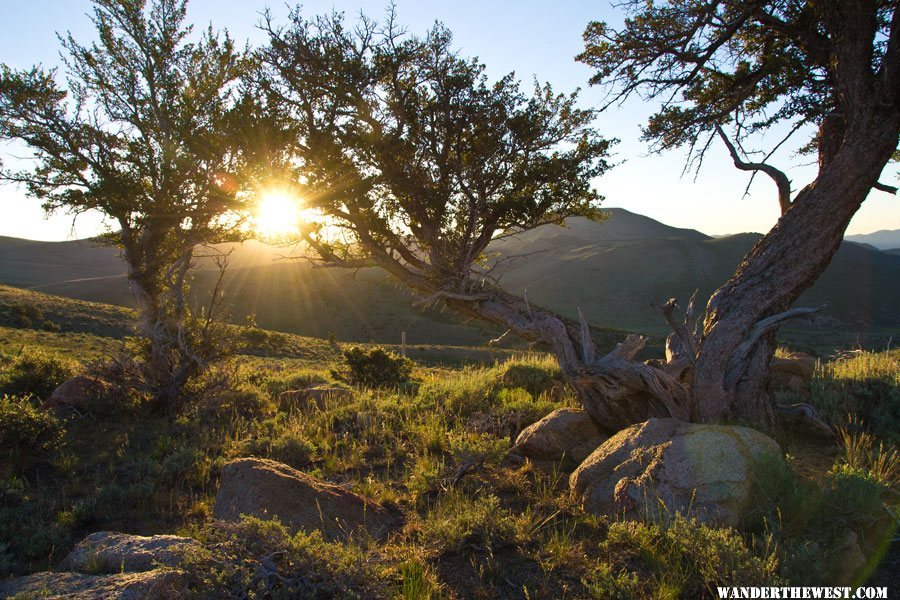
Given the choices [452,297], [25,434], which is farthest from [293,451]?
[452,297]

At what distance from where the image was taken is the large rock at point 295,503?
4324 mm

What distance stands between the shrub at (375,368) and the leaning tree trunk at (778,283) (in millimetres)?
9454

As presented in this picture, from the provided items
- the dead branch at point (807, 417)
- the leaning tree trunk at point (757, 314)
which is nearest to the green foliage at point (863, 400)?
the dead branch at point (807, 417)

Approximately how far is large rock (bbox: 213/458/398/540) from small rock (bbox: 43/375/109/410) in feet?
19.5

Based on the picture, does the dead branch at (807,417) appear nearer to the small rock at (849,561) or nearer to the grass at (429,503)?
the grass at (429,503)

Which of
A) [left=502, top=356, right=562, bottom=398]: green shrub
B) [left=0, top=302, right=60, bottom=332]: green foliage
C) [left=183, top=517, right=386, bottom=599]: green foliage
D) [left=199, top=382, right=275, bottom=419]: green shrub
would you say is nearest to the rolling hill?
[left=0, top=302, right=60, bottom=332]: green foliage

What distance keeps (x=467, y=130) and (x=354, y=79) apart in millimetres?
2039

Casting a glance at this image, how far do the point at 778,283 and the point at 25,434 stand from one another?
9553mm

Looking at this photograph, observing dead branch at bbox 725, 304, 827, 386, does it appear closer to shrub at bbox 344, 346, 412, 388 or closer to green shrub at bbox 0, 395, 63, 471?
green shrub at bbox 0, 395, 63, 471

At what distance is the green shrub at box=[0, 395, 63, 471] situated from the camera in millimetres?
6488

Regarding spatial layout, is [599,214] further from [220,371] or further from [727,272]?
[727,272]

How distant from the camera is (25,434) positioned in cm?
667

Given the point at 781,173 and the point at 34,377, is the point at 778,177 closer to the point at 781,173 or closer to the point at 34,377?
the point at 781,173

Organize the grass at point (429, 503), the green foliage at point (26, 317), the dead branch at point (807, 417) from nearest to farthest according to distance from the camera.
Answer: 1. the grass at point (429, 503)
2. the dead branch at point (807, 417)
3. the green foliage at point (26, 317)
